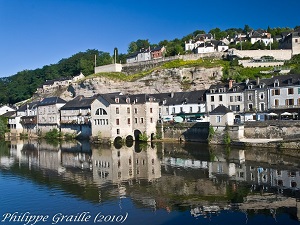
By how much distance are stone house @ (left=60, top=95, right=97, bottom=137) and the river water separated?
20.2 meters

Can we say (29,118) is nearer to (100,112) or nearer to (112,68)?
(112,68)

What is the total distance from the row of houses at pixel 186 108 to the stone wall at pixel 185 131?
4.85 feet

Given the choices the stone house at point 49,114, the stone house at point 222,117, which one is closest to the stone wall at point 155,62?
the stone house at point 49,114

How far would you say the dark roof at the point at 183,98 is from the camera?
56.9m

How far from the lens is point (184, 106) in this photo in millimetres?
57719

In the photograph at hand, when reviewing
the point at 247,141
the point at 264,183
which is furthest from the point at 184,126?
the point at 264,183

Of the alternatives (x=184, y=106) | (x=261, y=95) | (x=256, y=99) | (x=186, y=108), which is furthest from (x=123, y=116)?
(x=261, y=95)

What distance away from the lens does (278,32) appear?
8906 centimetres

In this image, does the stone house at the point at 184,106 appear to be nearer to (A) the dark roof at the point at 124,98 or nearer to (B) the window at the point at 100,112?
(A) the dark roof at the point at 124,98

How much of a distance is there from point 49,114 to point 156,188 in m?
50.0

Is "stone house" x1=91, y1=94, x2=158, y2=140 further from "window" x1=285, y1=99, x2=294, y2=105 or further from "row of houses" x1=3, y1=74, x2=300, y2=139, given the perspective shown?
"window" x1=285, y1=99, x2=294, y2=105

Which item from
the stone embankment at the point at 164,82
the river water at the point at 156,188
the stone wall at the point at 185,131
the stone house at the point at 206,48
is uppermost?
the stone house at the point at 206,48

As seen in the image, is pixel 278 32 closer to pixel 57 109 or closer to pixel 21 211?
pixel 57 109

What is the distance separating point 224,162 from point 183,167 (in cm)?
408
